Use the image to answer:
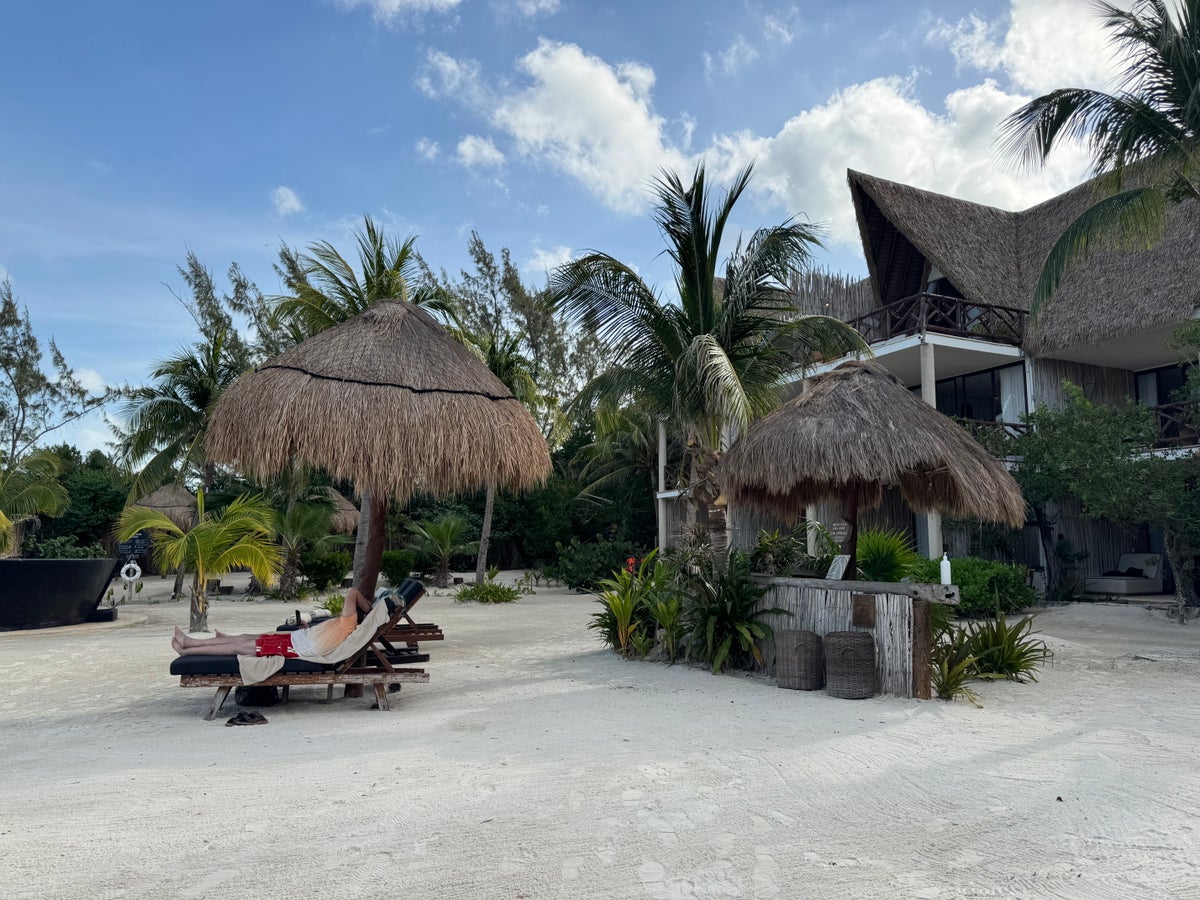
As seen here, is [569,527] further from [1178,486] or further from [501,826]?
[501,826]

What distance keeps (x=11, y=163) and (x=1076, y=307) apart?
20.4 metres

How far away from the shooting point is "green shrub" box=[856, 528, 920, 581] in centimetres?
817

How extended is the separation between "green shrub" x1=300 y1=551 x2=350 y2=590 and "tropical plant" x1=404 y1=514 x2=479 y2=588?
2.20m

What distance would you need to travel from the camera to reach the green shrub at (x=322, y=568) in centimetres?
1816

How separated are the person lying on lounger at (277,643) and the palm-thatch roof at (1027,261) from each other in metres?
14.5

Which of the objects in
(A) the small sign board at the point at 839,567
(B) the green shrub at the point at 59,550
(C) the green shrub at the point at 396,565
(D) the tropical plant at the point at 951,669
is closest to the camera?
(D) the tropical plant at the point at 951,669

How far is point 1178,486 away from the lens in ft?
39.9

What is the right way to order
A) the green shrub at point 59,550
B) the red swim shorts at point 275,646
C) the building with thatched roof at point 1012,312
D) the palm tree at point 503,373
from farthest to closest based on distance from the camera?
the green shrub at point 59,550, the palm tree at point 503,373, the building with thatched roof at point 1012,312, the red swim shorts at point 275,646

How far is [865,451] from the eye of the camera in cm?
740

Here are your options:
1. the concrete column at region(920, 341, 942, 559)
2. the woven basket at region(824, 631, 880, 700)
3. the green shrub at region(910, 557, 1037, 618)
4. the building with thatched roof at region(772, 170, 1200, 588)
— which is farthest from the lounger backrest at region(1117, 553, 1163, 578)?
the woven basket at region(824, 631, 880, 700)

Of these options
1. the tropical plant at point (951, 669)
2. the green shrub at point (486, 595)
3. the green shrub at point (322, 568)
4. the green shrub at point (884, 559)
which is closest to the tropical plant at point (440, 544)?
the green shrub at point (322, 568)

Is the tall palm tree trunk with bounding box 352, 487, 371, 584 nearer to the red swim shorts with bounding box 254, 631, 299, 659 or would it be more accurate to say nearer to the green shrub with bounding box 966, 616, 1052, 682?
the red swim shorts with bounding box 254, 631, 299, 659

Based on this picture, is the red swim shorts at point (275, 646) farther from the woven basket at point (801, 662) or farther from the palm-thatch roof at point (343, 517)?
the palm-thatch roof at point (343, 517)

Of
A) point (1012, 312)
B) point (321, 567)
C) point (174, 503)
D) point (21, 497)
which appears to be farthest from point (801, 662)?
point (174, 503)
